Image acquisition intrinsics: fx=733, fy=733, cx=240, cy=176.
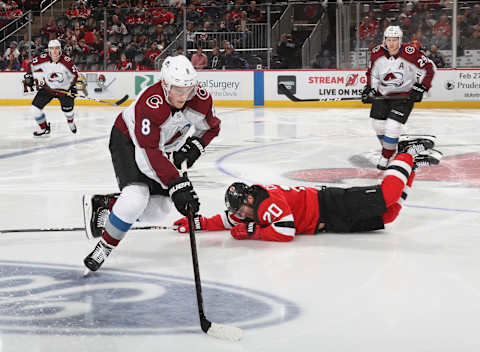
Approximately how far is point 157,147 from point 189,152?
0.43 metres

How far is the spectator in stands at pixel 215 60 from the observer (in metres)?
14.4

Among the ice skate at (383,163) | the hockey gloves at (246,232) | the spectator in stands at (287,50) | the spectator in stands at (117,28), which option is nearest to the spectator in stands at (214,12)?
the spectator in stands at (287,50)

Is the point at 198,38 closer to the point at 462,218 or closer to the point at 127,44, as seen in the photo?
the point at 127,44

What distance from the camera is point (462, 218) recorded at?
14.9 feet

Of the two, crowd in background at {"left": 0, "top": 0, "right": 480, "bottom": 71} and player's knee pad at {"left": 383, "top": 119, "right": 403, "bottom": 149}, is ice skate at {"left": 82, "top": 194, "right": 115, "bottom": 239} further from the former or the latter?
crowd in background at {"left": 0, "top": 0, "right": 480, "bottom": 71}

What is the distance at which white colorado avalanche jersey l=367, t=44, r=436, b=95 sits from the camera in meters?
6.73

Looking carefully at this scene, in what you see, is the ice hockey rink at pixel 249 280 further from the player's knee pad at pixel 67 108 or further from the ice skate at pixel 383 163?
the player's knee pad at pixel 67 108

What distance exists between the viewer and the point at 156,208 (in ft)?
11.5

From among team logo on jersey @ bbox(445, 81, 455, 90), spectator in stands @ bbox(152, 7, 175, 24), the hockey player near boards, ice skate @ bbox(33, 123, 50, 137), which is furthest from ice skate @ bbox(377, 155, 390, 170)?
spectator in stands @ bbox(152, 7, 175, 24)

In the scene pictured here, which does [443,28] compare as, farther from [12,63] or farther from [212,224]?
[212,224]

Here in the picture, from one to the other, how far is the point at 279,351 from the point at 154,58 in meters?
13.1

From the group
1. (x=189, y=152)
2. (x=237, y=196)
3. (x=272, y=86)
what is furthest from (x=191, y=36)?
(x=189, y=152)

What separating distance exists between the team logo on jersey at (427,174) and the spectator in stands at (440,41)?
265 inches

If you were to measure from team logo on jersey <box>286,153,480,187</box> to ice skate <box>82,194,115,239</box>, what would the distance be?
2.52 m
